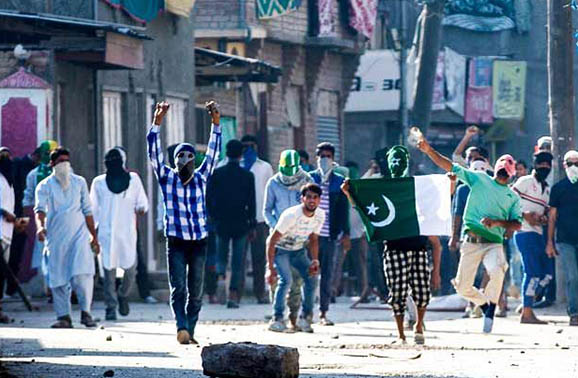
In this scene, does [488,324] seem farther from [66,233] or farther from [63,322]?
[66,233]

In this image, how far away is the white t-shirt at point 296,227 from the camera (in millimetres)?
19000

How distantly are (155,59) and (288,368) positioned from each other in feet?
58.7

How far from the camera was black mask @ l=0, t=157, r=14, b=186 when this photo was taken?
22922 millimetres

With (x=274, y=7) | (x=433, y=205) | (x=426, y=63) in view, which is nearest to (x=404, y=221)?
(x=433, y=205)

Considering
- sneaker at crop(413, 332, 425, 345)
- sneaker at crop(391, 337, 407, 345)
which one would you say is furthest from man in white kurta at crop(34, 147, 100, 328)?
sneaker at crop(413, 332, 425, 345)

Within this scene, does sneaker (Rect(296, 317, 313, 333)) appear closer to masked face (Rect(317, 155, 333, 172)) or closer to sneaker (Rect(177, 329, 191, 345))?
masked face (Rect(317, 155, 333, 172))

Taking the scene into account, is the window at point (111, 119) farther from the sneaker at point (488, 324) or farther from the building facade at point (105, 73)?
the sneaker at point (488, 324)

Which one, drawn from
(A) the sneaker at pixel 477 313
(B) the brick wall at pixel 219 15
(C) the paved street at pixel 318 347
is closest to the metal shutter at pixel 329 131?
(B) the brick wall at pixel 219 15

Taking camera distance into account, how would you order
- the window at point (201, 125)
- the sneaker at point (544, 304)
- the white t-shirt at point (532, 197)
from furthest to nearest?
the window at point (201, 125) < the sneaker at point (544, 304) < the white t-shirt at point (532, 197)

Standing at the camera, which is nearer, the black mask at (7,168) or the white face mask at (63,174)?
the white face mask at (63,174)

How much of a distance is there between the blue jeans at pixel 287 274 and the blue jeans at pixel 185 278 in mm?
2261

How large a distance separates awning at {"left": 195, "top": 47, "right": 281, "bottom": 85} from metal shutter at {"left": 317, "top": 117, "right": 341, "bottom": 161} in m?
8.50

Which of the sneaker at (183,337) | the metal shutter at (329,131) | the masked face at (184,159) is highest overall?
the metal shutter at (329,131)

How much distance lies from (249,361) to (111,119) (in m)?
15.8
